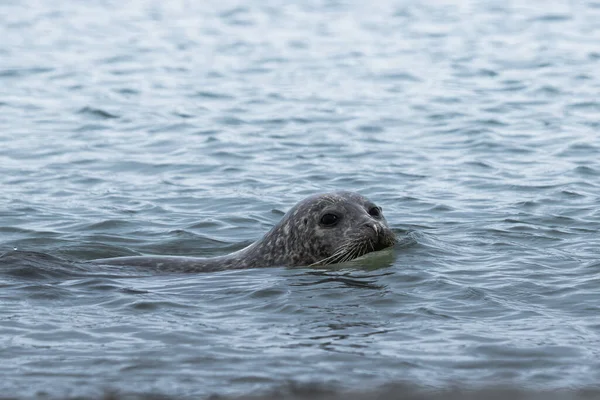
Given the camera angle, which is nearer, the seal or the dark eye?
the seal

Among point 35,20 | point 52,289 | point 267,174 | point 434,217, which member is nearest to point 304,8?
point 35,20

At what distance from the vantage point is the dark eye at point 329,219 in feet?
37.3

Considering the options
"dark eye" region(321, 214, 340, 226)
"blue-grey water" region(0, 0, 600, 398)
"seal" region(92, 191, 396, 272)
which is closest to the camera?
"blue-grey water" region(0, 0, 600, 398)

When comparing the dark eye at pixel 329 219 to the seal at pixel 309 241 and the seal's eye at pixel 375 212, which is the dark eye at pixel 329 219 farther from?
the seal's eye at pixel 375 212

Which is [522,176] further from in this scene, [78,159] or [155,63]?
[155,63]

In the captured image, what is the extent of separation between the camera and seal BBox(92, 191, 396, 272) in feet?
36.9

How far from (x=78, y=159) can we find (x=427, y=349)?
9.81 metres

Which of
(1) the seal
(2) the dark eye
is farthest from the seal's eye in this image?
(2) the dark eye

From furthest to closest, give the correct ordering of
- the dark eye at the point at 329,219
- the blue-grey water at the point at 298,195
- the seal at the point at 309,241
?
the dark eye at the point at 329,219, the seal at the point at 309,241, the blue-grey water at the point at 298,195

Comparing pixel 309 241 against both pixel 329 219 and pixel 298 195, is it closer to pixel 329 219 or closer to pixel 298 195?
pixel 329 219

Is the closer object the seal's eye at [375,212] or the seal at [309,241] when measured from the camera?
the seal at [309,241]

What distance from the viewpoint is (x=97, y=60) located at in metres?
26.4

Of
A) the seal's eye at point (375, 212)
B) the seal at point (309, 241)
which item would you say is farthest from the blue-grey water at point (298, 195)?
the seal's eye at point (375, 212)

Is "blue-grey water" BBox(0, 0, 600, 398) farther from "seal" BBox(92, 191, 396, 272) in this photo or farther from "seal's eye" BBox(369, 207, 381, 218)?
"seal's eye" BBox(369, 207, 381, 218)
